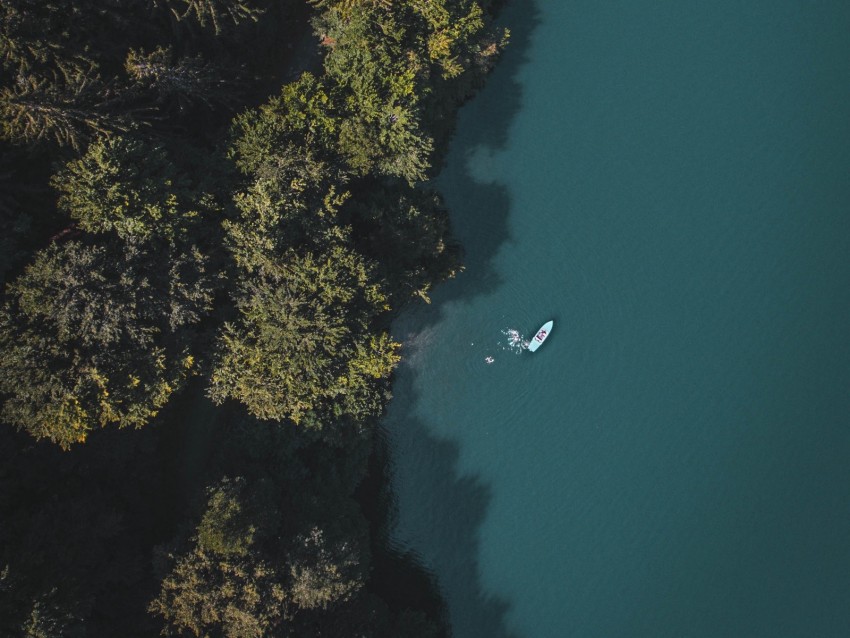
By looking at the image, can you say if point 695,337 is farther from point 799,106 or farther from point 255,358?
point 255,358

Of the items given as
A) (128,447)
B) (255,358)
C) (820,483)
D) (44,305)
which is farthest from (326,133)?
(820,483)

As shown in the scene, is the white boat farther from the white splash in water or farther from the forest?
the forest

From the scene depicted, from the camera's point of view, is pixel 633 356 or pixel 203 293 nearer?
pixel 203 293

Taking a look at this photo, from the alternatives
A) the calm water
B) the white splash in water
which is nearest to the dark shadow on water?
the calm water

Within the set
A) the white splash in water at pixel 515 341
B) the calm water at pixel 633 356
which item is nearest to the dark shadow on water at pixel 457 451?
the calm water at pixel 633 356

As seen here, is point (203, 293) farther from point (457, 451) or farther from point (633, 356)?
point (633, 356)

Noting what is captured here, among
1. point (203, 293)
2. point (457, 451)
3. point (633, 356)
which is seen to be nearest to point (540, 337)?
point (633, 356)
